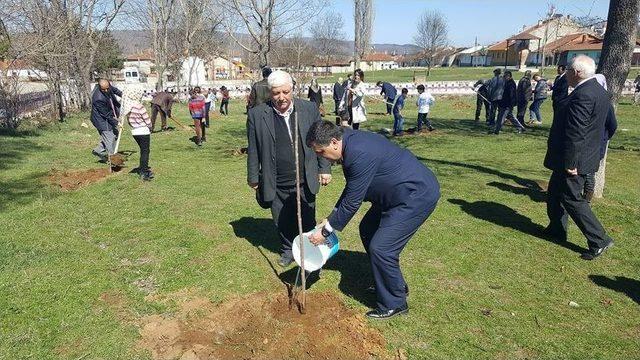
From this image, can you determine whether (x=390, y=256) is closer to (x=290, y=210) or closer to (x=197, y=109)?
(x=290, y=210)

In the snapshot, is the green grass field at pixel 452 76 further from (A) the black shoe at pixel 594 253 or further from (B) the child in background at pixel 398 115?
(A) the black shoe at pixel 594 253

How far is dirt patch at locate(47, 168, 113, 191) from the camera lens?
8.32 m

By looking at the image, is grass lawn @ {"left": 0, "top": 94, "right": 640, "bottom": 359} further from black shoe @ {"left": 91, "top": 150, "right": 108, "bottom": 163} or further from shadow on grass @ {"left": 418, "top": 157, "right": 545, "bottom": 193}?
black shoe @ {"left": 91, "top": 150, "right": 108, "bottom": 163}

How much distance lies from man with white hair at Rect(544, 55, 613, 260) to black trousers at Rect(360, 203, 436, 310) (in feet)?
7.37

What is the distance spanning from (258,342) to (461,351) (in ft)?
5.42

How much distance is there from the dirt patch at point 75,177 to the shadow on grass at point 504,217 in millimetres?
7046

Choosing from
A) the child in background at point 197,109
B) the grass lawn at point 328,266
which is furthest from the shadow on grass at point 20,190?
the child in background at point 197,109

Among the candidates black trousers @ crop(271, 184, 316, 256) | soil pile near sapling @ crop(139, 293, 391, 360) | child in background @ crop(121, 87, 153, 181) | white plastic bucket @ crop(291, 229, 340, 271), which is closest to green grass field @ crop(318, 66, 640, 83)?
child in background @ crop(121, 87, 153, 181)

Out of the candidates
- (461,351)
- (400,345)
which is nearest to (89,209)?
(400,345)

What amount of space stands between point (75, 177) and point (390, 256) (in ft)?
25.8

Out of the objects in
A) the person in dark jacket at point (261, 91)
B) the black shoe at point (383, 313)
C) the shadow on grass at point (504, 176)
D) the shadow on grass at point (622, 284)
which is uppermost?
the person in dark jacket at point (261, 91)

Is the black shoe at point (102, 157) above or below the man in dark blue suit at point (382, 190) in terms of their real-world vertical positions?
below

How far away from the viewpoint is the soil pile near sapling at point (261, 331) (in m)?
3.40

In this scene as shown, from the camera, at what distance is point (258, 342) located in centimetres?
352
